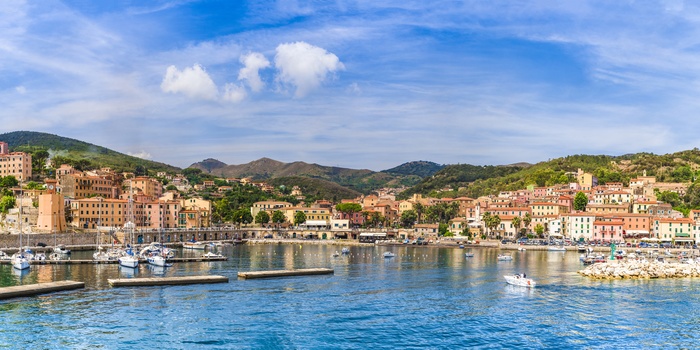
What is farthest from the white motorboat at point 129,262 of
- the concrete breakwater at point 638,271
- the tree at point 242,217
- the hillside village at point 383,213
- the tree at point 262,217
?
the tree at point 262,217

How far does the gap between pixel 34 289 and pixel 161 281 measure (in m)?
7.87

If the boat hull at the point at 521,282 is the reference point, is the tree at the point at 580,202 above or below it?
above

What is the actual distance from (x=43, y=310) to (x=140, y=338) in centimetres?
879

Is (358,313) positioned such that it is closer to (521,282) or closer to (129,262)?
(521,282)

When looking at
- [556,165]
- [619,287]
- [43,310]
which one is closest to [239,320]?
[43,310]

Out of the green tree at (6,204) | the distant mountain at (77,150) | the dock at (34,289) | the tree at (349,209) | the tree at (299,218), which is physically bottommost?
the dock at (34,289)

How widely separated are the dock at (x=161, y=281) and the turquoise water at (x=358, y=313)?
3.88 ft

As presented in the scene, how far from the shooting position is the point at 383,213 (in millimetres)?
124375

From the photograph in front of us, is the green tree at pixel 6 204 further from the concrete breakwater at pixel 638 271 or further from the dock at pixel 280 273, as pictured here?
the concrete breakwater at pixel 638 271

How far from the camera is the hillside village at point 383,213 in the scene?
8581cm

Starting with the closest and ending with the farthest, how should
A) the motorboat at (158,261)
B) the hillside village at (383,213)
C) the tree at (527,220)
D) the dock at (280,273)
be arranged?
the dock at (280,273) < the motorboat at (158,261) < the hillside village at (383,213) < the tree at (527,220)

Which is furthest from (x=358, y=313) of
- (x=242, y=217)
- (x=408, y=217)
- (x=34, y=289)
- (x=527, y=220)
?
(x=408, y=217)

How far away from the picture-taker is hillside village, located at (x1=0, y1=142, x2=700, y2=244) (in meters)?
85.8

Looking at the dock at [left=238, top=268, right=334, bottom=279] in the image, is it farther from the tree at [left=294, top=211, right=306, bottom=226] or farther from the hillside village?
the tree at [left=294, top=211, right=306, bottom=226]
